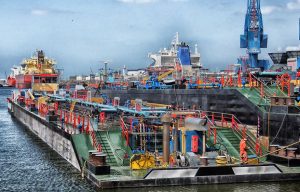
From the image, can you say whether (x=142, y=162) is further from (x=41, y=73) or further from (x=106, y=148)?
(x=41, y=73)

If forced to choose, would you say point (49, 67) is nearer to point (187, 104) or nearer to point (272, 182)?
point (187, 104)

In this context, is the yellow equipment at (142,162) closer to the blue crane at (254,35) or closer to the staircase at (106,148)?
the staircase at (106,148)

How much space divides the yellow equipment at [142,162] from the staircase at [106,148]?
4.28 ft

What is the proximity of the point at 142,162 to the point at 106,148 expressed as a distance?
309cm

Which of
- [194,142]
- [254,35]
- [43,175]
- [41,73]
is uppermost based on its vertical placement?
[254,35]

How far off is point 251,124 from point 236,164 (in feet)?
24.4

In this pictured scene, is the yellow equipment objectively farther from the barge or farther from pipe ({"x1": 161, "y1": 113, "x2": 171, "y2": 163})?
pipe ({"x1": 161, "y1": 113, "x2": 171, "y2": 163})

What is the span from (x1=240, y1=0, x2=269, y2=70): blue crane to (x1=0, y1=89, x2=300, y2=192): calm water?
84.6m

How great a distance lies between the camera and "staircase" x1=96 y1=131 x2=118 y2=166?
24.6 meters

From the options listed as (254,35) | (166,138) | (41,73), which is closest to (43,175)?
(166,138)

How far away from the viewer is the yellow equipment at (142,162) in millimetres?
23266

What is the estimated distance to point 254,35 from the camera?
11825 centimetres

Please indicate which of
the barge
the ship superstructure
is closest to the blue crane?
the ship superstructure

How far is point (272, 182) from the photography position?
22.6 meters
